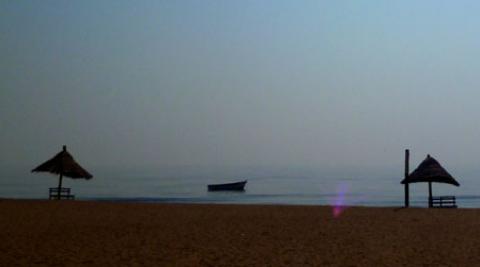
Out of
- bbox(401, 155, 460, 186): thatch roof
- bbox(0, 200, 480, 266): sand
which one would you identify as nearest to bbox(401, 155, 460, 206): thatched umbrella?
bbox(401, 155, 460, 186): thatch roof

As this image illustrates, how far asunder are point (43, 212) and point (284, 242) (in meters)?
11.2

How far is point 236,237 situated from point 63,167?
16.6 m

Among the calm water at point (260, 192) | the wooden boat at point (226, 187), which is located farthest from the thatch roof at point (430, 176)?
the wooden boat at point (226, 187)

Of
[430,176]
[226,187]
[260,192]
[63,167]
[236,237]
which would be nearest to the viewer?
[236,237]

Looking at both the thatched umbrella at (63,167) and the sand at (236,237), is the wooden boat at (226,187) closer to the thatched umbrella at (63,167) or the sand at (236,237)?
the thatched umbrella at (63,167)

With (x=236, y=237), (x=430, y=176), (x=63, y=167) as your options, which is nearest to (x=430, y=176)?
(x=430, y=176)

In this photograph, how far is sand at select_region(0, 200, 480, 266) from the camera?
466 inches

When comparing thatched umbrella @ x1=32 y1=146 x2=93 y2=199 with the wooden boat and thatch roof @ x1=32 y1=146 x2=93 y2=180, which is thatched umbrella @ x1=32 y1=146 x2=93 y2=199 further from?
the wooden boat

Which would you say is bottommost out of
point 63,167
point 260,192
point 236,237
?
point 236,237

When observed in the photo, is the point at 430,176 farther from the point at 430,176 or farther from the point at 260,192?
the point at 260,192

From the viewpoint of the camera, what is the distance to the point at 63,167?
96.5 ft

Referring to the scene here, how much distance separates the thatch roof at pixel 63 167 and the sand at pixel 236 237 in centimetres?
569

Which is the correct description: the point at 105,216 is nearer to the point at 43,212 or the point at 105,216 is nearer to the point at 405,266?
the point at 43,212

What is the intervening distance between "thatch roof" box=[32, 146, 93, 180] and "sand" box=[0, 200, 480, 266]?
18.7ft
